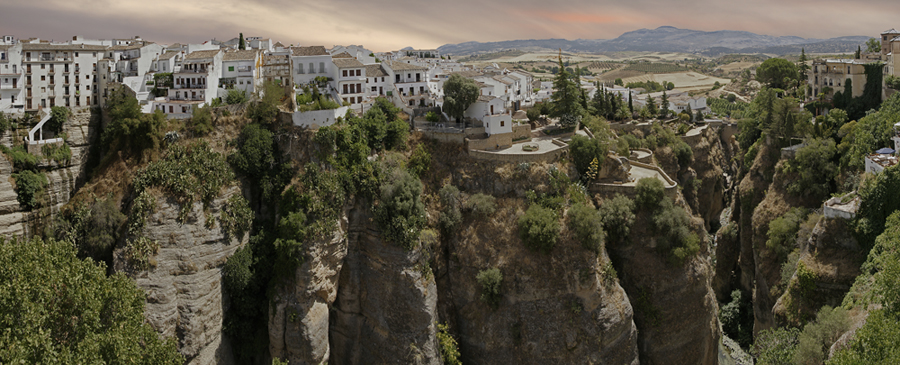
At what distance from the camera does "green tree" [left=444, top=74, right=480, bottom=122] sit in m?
46.0

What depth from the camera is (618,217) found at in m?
39.8

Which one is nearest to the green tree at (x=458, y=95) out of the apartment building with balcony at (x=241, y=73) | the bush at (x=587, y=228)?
the bush at (x=587, y=228)

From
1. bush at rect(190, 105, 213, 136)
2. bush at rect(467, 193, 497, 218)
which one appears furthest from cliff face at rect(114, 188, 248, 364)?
bush at rect(467, 193, 497, 218)

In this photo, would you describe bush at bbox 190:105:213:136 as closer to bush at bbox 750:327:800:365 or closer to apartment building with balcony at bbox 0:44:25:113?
apartment building with balcony at bbox 0:44:25:113

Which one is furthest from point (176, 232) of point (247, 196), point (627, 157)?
point (627, 157)

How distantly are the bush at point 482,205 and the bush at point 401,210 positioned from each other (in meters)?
3.38

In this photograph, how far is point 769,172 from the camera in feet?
168

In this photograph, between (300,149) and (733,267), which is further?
(733,267)

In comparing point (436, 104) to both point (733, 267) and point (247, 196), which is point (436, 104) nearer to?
point (247, 196)

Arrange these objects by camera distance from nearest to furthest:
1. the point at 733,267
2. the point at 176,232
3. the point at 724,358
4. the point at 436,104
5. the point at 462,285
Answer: the point at 176,232, the point at 462,285, the point at 724,358, the point at 436,104, the point at 733,267

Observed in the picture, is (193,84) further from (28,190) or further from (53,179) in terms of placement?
(28,190)

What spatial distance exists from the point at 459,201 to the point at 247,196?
47.3ft

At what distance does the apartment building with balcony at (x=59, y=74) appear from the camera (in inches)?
1761

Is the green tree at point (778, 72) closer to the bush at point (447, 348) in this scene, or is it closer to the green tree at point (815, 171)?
the green tree at point (815, 171)
